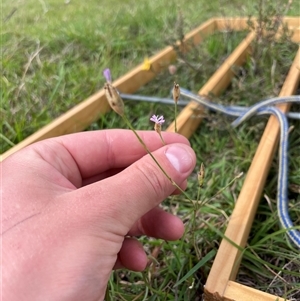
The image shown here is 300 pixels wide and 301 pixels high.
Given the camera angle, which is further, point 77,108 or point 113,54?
point 113,54

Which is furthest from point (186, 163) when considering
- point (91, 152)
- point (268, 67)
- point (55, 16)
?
point (55, 16)

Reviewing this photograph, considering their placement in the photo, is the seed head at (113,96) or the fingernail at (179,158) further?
the fingernail at (179,158)

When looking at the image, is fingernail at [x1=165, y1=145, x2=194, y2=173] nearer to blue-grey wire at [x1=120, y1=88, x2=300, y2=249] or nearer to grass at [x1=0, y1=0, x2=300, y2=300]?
grass at [x1=0, y1=0, x2=300, y2=300]

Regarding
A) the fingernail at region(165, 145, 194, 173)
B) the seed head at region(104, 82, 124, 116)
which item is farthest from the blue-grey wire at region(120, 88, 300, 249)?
the seed head at region(104, 82, 124, 116)

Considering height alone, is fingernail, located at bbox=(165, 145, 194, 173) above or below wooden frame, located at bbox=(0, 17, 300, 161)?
above

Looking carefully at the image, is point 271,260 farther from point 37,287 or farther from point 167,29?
point 167,29

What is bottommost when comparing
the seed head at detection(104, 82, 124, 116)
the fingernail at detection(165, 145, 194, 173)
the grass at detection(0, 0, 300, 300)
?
the grass at detection(0, 0, 300, 300)

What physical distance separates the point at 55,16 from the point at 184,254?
2303mm

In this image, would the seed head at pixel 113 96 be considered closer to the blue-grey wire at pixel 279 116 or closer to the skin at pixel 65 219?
the skin at pixel 65 219

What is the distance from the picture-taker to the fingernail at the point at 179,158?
75cm

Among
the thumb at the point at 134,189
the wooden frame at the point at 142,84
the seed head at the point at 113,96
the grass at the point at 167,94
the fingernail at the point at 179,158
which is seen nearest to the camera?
the seed head at the point at 113,96

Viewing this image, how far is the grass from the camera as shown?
0.96 metres

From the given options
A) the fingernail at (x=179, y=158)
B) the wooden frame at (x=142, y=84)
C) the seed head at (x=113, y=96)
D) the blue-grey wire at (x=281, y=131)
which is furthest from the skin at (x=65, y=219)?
the wooden frame at (x=142, y=84)

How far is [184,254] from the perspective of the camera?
0.97 meters
